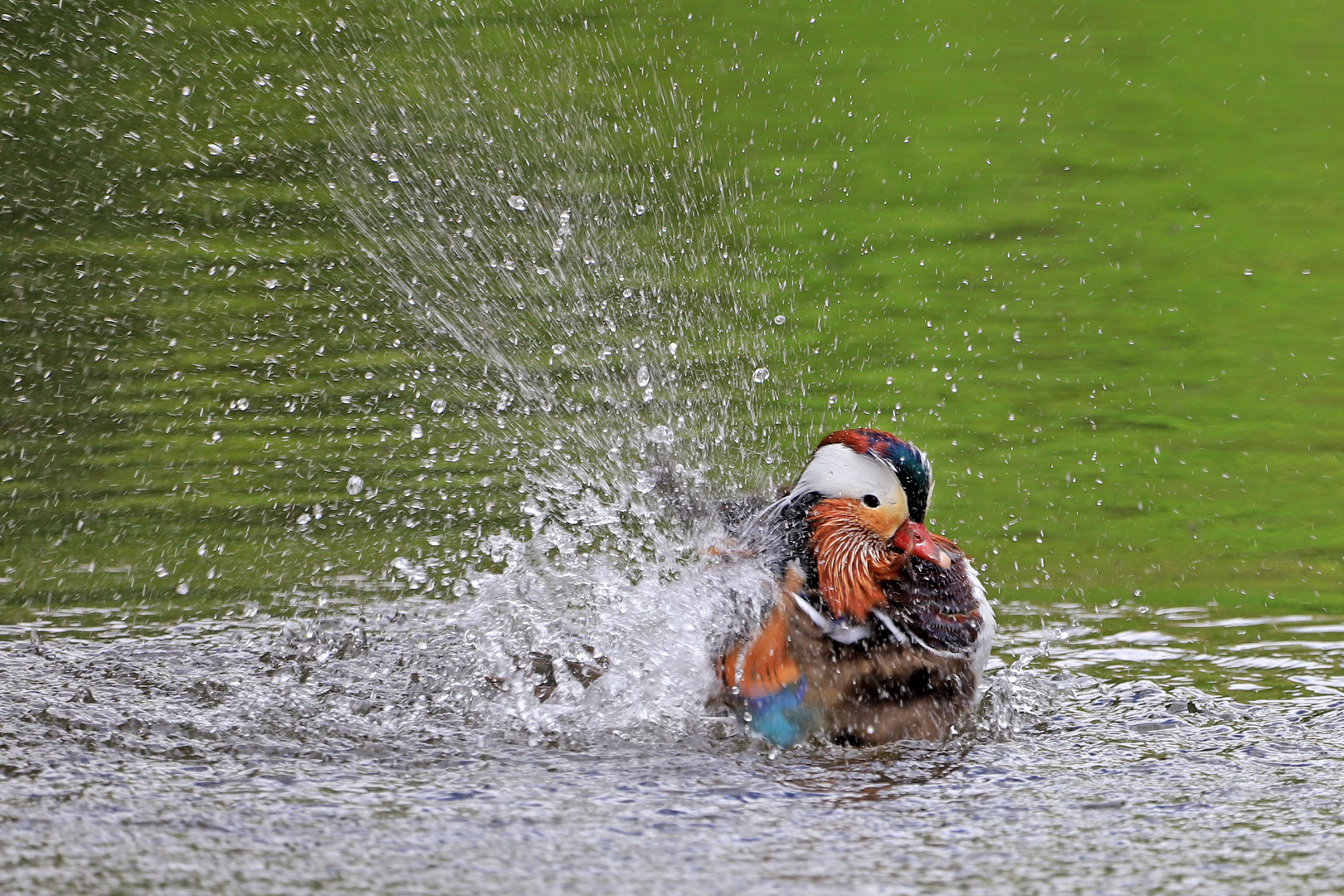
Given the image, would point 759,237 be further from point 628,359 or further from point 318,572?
point 318,572

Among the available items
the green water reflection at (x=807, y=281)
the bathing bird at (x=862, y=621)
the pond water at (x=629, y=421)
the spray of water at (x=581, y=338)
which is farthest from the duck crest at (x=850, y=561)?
the green water reflection at (x=807, y=281)

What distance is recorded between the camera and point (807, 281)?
9.77m

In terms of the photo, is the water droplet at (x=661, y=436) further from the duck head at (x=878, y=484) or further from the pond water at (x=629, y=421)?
the duck head at (x=878, y=484)

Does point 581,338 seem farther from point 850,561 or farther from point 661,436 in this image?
point 850,561

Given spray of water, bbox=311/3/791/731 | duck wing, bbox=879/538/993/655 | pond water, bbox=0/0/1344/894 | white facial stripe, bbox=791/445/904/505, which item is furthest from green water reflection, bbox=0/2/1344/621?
white facial stripe, bbox=791/445/904/505

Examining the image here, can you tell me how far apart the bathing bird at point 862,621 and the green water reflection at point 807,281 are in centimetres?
189

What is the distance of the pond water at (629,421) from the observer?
4.09 metres

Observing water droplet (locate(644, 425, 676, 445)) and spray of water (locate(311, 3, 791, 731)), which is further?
water droplet (locate(644, 425, 676, 445))

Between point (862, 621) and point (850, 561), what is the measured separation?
0.63ft

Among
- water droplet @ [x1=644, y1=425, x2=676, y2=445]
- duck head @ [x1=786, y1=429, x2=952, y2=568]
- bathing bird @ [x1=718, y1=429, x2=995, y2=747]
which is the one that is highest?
water droplet @ [x1=644, y1=425, x2=676, y2=445]

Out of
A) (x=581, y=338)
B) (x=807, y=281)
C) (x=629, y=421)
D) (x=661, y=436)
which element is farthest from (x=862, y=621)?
(x=807, y=281)

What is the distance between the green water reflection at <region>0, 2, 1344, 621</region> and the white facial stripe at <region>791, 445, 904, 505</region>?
1989 millimetres

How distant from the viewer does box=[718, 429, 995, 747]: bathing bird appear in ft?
15.4

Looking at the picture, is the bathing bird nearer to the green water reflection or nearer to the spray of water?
the spray of water
